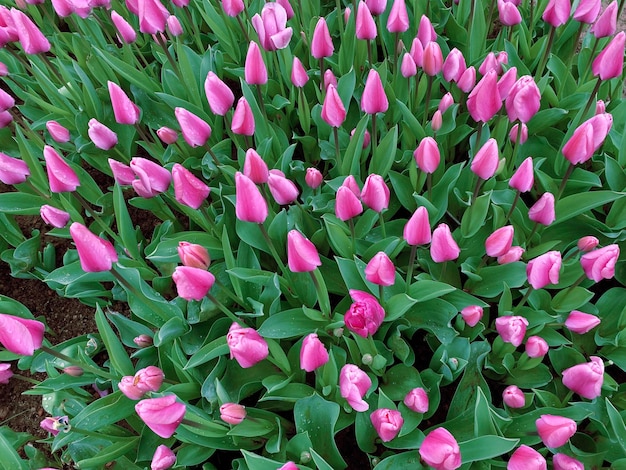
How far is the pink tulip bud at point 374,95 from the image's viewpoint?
1225mm

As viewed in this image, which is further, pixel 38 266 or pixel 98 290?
pixel 38 266

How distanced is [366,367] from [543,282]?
0.46 metres

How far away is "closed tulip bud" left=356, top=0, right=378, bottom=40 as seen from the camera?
1.40 meters

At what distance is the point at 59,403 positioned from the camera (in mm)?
1443

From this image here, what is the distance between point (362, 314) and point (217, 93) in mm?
631

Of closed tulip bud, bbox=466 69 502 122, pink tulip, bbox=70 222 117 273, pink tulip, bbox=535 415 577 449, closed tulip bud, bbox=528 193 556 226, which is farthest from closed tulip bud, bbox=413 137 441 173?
pink tulip, bbox=70 222 117 273

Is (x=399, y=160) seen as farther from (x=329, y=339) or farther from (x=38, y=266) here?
(x=38, y=266)

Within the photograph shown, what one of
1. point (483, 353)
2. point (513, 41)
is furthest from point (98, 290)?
point (513, 41)

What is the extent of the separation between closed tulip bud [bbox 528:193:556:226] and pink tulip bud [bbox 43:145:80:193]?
103 cm

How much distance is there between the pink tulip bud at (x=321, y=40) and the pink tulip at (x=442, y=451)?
3.13 feet

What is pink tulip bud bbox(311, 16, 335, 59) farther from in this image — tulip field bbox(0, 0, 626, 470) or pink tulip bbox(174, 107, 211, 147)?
pink tulip bbox(174, 107, 211, 147)

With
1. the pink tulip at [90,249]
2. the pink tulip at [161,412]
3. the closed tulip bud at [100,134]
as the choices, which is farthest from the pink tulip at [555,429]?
the closed tulip bud at [100,134]

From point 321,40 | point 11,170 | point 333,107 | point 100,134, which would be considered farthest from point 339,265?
point 11,170

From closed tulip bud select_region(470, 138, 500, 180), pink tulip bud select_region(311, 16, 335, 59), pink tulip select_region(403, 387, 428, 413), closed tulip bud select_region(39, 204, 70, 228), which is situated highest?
pink tulip bud select_region(311, 16, 335, 59)
